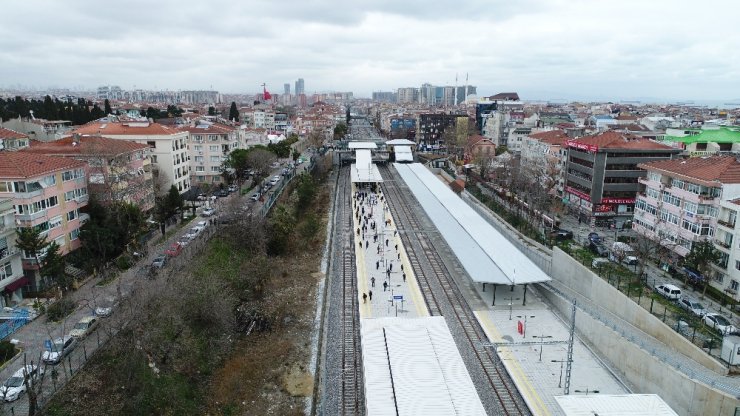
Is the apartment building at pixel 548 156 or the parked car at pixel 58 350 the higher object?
the apartment building at pixel 548 156

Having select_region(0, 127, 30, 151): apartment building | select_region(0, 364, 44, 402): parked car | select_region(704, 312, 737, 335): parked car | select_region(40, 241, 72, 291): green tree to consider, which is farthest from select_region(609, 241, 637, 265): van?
select_region(0, 127, 30, 151): apartment building

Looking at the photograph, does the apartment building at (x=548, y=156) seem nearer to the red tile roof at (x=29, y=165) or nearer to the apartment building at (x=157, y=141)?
the apartment building at (x=157, y=141)

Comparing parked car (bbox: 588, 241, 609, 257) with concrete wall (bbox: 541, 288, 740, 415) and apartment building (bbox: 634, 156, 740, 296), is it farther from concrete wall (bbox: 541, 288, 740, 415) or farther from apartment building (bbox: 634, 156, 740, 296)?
concrete wall (bbox: 541, 288, 740, 415)

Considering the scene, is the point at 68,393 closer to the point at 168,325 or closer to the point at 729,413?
the point at 168,325

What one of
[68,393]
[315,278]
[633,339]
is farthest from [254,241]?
[633,339]

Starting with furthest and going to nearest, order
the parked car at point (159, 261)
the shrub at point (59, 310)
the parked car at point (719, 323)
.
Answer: the parked car at point (159, 261) → the shrub at point (59, 310) → the parked car at point (719, 323)

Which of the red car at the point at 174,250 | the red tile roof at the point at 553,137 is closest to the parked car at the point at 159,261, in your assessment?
the red car at the point at 174,250

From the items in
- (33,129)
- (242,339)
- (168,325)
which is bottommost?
(242,339)
